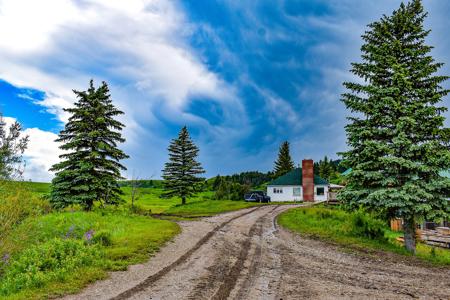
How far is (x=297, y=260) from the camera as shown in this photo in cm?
1274

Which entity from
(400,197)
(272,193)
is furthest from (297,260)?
(272,193)

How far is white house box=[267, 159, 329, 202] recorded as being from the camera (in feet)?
184

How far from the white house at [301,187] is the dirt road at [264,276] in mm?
41289

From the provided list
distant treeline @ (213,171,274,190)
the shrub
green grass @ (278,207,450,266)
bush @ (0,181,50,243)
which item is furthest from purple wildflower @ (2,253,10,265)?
distant treeline @ (213,171,274,190)

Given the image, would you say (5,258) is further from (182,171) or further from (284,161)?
(284,161)

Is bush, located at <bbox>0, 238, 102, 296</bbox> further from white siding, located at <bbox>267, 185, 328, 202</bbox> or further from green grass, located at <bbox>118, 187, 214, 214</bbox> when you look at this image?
white siding, located at <bbox>267, 185, 328, 202</bbox>

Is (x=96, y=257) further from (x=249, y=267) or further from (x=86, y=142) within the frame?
(x=86, y=142)

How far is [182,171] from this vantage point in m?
53.3

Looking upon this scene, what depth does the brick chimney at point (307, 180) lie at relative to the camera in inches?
2202

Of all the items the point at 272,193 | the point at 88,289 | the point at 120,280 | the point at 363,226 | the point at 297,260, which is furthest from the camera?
the point at 272,193

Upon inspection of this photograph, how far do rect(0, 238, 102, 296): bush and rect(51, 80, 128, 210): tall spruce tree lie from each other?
17145 millimetres

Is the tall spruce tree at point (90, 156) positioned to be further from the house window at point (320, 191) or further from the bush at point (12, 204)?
the house window at point (320, 191)

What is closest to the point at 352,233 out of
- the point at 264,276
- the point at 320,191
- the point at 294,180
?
the point at 264,276

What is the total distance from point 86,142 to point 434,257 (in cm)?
2637
